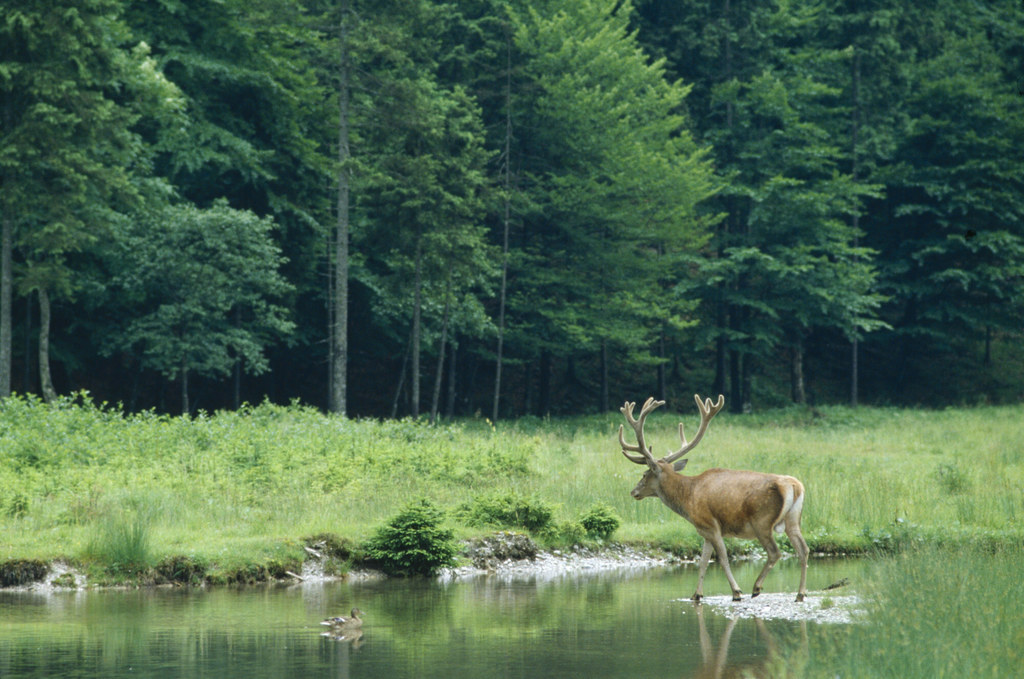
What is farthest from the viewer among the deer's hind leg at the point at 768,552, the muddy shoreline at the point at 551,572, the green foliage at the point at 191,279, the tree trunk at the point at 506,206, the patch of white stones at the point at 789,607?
the tree trunk at the point at 506,206

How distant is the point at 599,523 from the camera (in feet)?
52.9

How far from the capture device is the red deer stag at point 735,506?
11.5 m

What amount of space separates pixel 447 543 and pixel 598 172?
1055 inches

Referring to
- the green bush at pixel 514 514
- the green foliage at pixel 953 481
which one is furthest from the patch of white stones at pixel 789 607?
the green foliage at pixel 953 481

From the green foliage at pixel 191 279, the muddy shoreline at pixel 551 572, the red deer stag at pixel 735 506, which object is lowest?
the muddy shoreline at pixel 551 572

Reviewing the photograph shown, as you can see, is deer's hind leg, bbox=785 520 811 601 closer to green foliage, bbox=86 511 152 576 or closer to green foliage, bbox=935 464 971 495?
green foliage, bbox=86 511 152 576

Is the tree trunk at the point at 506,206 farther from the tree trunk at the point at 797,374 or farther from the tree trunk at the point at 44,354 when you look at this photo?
the tree trunk at the point at 44,354

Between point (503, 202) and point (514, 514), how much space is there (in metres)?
23.7

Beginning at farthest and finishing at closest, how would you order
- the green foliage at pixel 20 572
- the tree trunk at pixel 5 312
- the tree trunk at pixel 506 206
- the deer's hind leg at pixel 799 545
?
the tree trunk at pixel 506 206, the tree trunk at pixel 5 312, the green foliage at pixel 20 572, the deer's hind leg at pixel 799 545

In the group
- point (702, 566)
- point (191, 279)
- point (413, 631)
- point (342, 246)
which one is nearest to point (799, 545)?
point (702, 566)

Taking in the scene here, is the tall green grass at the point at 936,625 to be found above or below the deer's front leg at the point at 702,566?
above

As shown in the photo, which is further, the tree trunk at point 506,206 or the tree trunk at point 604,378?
the tree trunk at point 604,378

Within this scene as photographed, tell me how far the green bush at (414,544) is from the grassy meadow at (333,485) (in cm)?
51

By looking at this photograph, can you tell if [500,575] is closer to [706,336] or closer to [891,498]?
[891,498]
